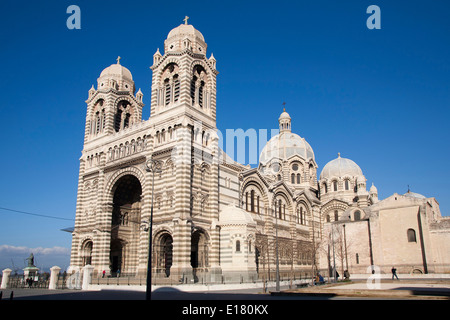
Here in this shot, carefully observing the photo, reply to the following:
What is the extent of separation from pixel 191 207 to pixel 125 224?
38.2 ft

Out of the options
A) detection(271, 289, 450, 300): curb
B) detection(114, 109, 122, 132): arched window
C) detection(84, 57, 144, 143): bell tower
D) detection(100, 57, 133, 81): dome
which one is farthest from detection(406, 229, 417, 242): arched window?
detection(100, 57, 133, 81): dome

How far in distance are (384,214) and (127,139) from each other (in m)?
34.3

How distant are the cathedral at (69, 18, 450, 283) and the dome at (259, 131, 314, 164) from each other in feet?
40.6

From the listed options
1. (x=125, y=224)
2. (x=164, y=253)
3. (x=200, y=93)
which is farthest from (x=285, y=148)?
(x=164, y=253)

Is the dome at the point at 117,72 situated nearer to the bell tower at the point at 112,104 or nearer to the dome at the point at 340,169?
the bell tower at the point at 112,104

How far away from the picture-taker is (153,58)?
1692 inches

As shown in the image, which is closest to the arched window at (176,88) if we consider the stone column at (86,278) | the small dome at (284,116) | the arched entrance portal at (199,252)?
the arched entrance portal at (199,252)

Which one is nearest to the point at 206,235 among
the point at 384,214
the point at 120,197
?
the point at 120,197

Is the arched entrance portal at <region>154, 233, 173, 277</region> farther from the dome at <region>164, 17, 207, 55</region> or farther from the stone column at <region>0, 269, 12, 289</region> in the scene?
the dome at <region>164, 17, 207, 55</region>

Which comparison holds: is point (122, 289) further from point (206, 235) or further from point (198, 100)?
point (198, 100)

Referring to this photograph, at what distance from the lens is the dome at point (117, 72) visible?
4819cm

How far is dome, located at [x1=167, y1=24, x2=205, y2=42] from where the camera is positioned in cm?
4156

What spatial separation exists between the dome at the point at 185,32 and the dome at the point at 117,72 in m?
9.16

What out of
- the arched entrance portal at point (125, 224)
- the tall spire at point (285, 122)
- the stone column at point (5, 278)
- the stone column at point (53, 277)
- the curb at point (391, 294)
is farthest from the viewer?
the tall spire at point (285, 122)
